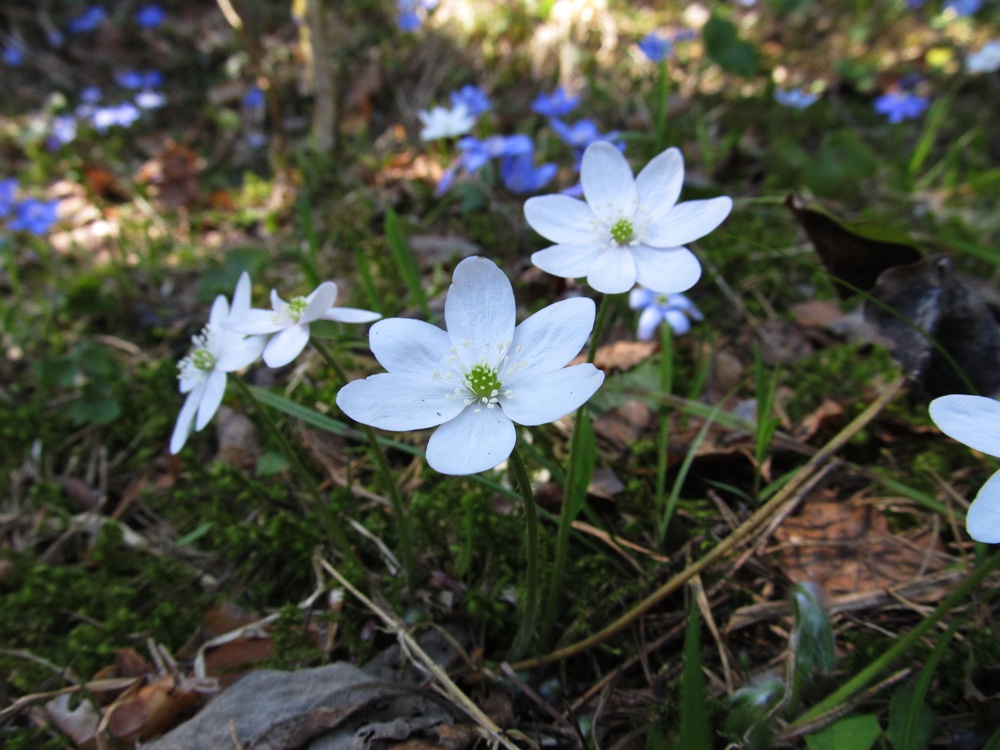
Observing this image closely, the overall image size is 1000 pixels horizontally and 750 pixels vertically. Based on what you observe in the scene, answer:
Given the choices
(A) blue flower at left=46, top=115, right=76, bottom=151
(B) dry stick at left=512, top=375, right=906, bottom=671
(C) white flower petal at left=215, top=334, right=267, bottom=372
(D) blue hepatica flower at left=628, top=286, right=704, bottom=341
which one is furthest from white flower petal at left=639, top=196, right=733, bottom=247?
(A) blue flower at left=46, top=115, right=76, bottom=151

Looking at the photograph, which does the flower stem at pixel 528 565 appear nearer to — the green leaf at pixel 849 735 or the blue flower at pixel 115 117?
the green leaf at pixel 849 735

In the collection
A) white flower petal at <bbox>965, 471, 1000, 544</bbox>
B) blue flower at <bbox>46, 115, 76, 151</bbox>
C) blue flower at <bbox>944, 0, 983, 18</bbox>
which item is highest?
blue flower at <bbox>46, 115, 76, 151</bbox>

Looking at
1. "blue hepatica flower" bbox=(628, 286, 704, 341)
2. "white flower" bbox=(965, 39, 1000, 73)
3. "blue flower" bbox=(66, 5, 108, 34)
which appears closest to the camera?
"blue hepatica flower" bbox=(628, 286, 704, 341)

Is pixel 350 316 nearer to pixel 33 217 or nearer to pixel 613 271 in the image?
pixel 613 271

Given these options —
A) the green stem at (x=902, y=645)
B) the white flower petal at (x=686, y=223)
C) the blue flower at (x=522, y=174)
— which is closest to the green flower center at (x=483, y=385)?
the white flower petal at (x=686, y=223)

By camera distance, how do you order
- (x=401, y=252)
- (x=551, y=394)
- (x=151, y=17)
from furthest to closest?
(x=151, y=17)
(x=401, y=252)
(x=551, y=394)

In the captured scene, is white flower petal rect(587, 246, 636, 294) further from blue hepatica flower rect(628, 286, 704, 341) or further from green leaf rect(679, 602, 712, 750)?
blue hepatica flower rect(628, 286, 704, 341)

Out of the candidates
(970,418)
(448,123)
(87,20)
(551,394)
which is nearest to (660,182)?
(551,394)
